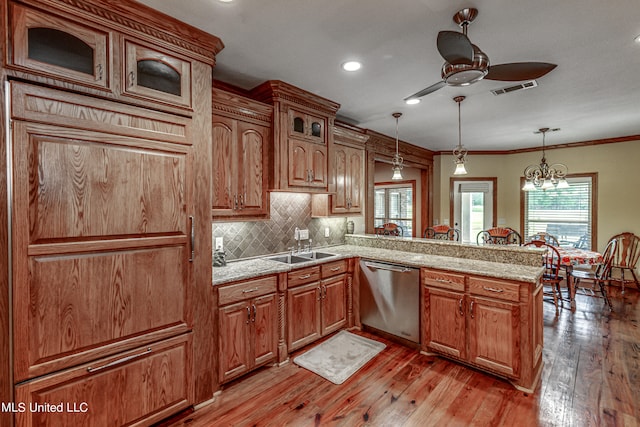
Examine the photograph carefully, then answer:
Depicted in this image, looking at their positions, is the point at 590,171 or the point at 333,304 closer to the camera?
the point at 333,304

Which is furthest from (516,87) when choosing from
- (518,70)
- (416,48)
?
(416,48)

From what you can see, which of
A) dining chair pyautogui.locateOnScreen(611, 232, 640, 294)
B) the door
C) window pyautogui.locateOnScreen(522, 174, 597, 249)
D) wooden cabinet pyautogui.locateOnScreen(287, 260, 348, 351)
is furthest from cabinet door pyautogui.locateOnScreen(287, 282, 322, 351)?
window pyautogui.locateOnScreen(522, 174, 597, 249)

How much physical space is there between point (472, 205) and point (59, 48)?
7.09 metres

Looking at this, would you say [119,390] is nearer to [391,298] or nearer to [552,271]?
[391,298]

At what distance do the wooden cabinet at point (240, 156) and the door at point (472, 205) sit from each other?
4.96 m

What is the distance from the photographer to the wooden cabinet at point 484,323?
7.85 ft

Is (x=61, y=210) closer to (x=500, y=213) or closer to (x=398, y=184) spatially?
(x=398, y=184)

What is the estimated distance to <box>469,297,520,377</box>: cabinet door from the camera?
2.43 metres

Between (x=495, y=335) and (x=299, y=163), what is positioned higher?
(x=299, y=163)

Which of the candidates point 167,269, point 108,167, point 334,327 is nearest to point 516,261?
point 334,327

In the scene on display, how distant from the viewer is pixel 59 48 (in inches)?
65.1

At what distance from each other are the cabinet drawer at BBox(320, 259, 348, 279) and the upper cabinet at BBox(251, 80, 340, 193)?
0.87 metres

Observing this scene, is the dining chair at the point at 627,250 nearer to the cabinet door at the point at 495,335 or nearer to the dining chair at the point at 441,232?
the dining chair at the point at 441,232

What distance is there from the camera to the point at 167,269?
2051 millimetres
